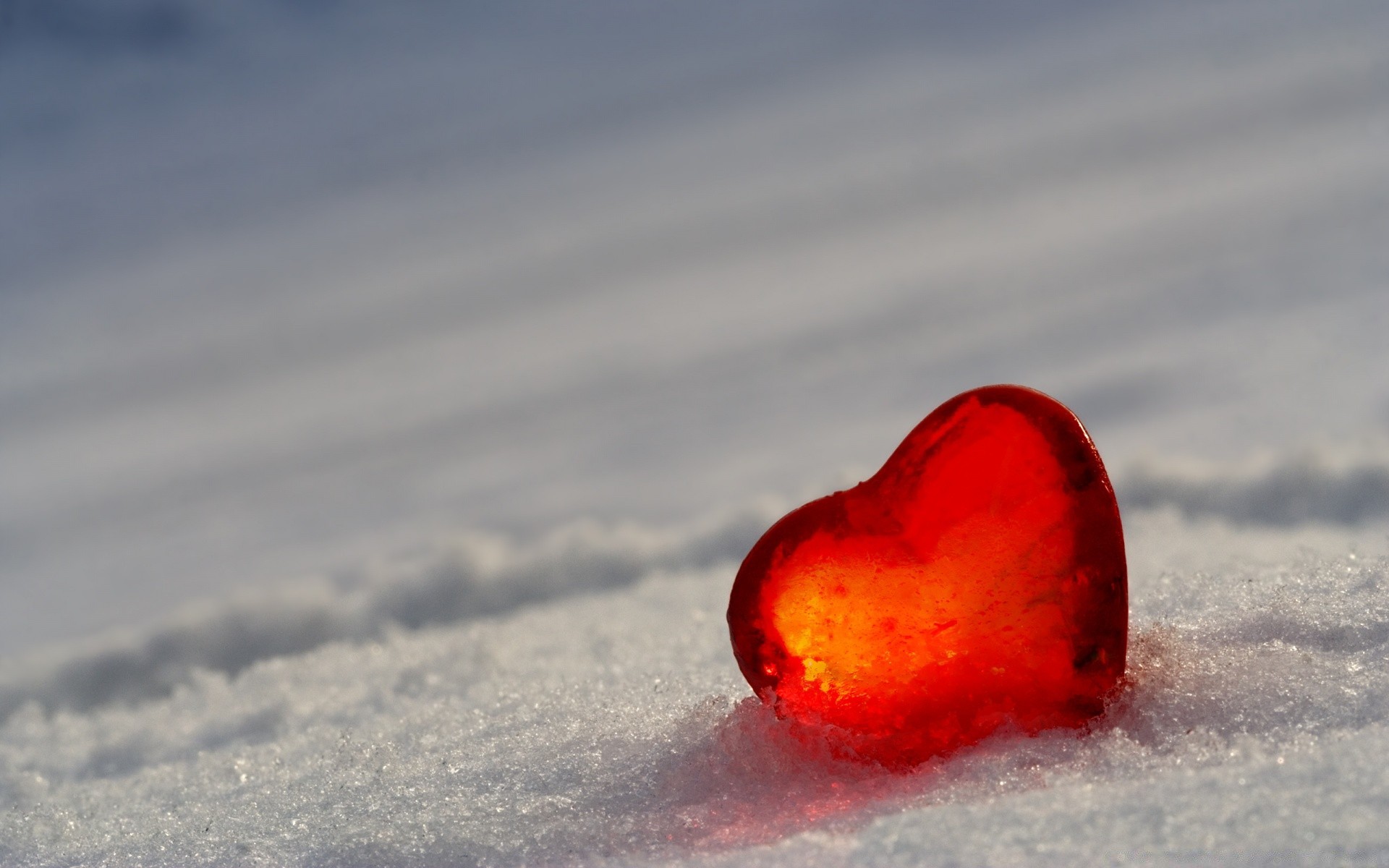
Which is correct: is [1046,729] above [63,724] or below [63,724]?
below

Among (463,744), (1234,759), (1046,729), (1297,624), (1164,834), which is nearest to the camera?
(1164,834)

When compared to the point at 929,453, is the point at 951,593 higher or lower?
lower

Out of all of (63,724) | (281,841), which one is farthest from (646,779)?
(63,724)

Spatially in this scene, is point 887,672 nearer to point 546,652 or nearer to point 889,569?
point 889,569

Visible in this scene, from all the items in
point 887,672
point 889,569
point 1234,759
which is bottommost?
point 1234,759
